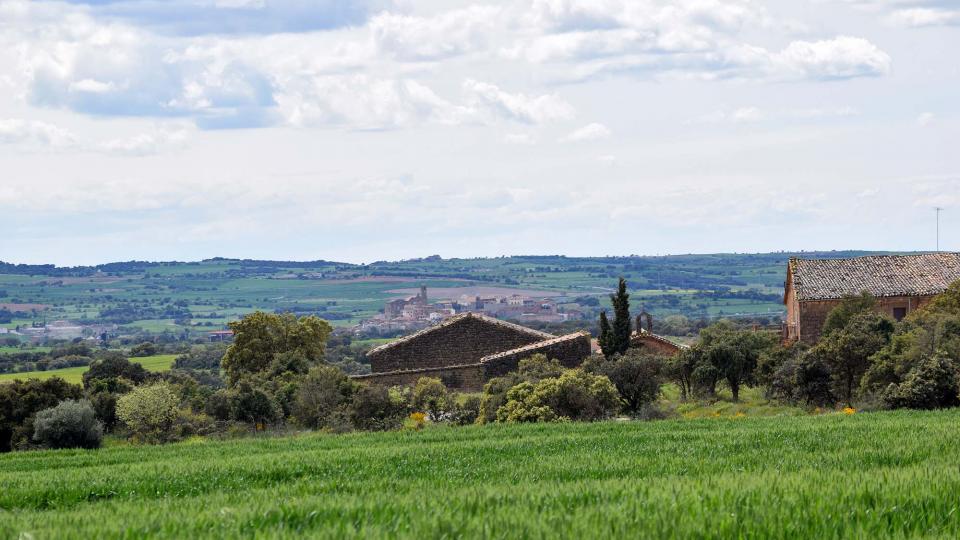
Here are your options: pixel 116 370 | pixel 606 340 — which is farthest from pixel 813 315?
pixel 116 370

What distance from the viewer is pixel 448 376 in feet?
182

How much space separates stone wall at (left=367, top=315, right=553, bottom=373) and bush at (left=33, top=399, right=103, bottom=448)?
21.0 m

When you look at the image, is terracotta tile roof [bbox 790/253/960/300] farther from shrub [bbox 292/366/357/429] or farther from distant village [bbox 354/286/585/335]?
distant village [bbox 354/286/585/335]

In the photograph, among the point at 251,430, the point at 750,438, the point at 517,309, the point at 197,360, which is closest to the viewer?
the point at 750,438

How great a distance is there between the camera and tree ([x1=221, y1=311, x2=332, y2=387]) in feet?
196

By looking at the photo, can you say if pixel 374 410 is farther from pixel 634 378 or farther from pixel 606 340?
pixel 606 340

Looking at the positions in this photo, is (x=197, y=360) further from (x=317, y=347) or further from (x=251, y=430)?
(x=251, y=430)

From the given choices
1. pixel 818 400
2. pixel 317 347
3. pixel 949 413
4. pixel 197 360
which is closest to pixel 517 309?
pixel 197 360

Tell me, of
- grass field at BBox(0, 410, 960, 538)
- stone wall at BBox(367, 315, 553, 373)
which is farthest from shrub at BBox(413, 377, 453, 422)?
grass field at BBox(0, 410, 960, 538)

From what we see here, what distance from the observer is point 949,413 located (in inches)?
1187

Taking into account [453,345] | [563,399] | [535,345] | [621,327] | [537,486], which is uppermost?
[537,486]

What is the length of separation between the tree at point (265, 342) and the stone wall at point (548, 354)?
987 cm

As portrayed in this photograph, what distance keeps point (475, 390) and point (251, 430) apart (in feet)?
49.3

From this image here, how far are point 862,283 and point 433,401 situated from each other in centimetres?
3322
